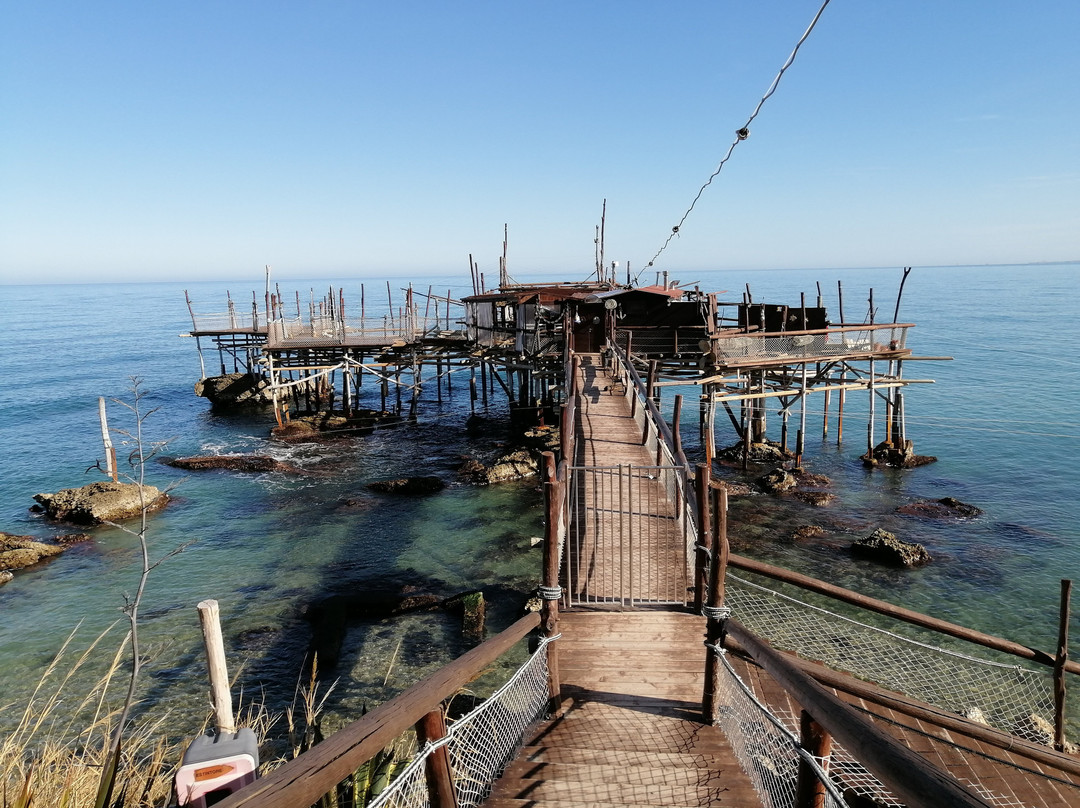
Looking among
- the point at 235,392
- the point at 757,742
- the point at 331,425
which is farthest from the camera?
the point at 235,392

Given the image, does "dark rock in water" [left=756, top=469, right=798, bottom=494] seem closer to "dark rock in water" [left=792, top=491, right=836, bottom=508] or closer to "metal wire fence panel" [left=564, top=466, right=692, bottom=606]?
"dark rock in water" [left=792, top=491, right=836, bottom=508]

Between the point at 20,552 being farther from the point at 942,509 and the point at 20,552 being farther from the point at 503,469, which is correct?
the point at 942,509

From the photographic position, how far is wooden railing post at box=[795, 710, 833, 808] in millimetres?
2898

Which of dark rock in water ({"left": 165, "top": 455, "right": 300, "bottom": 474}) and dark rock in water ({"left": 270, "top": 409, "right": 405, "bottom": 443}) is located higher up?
dark rock in water ({"left": 270, "top": 409, "right": 405, "bottom": 443})

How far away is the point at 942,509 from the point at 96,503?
2637cm

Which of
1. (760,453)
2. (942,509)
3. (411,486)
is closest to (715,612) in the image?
(411,486)

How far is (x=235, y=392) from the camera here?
37906 mm

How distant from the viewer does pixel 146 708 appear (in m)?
10.9

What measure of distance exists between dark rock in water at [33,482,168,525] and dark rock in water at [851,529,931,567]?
2039 cm

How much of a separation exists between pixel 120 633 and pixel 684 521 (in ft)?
42.1

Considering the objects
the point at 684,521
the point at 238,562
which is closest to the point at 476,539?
the point at 238,562

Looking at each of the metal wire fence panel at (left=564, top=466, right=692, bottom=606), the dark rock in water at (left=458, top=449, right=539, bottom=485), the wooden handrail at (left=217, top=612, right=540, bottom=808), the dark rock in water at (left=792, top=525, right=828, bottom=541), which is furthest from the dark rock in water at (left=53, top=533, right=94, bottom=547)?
the dark rock in water at (left=792, top=525, right=828, bottom=541)

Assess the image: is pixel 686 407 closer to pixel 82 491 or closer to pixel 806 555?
pixel 806 555

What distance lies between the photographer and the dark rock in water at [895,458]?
80.8 ft
